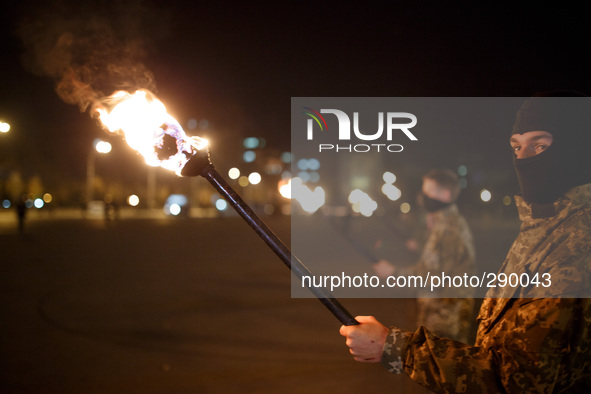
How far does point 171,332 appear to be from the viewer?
7.16m

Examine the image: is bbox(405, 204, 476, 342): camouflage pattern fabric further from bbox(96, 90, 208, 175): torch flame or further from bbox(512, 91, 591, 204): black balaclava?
bbox(96, 90, 208, 175): torch flame

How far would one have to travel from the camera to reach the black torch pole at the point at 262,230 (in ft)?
6.21

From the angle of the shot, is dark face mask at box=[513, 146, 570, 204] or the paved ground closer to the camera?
dark face mask at box=[513, 146, 570, 204]

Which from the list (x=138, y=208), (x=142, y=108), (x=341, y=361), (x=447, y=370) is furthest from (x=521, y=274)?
(x=138, y=208)

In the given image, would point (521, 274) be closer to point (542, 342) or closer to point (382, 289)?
point (542, 342)

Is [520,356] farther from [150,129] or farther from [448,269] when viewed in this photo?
[448,269]

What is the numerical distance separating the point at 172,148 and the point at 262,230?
22.3 inches

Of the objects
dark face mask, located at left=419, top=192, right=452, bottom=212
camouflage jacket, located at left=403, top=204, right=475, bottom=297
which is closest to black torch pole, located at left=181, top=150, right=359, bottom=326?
camouflage jacket, located at left=403, top=204, right=475, bottom=297

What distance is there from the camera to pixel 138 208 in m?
61.8

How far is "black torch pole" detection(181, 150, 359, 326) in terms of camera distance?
189 cm

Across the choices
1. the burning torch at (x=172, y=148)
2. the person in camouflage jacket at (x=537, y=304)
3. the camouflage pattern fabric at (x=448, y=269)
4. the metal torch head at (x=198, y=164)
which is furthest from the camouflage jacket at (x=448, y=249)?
the metal torch head at (x=198, y=164)

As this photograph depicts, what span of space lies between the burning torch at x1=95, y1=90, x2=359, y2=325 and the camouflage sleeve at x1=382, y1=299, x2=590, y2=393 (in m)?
0.32

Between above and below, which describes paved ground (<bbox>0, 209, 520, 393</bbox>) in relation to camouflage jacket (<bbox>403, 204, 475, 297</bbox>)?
below

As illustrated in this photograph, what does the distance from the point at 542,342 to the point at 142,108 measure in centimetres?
204
